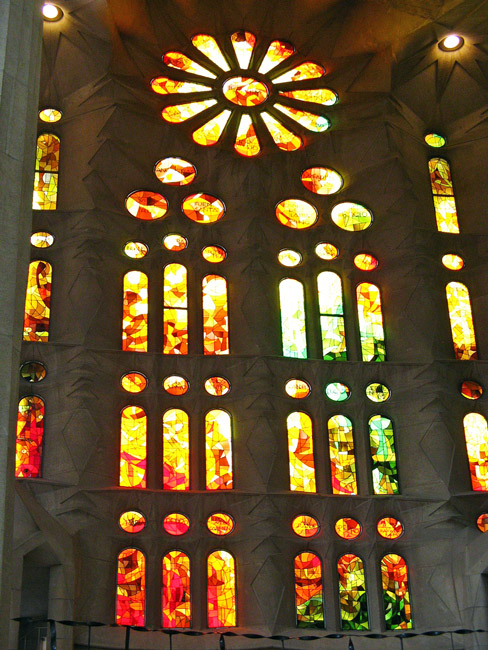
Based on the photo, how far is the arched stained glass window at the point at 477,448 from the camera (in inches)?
867

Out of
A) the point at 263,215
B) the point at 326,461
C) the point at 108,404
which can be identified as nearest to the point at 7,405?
the point at 108,404

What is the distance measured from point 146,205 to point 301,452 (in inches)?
267

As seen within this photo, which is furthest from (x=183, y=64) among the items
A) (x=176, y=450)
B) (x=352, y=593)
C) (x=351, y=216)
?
(x=352, y=593)

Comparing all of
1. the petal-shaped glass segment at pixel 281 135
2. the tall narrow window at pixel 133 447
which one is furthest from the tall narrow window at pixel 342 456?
the petal-shaped glass segment at pixel 281 135

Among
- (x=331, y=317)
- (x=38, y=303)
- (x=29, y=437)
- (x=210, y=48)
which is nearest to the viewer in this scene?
(x=29, y=437)

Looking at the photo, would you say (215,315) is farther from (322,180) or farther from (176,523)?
(176,523)

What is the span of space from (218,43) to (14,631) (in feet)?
48.6

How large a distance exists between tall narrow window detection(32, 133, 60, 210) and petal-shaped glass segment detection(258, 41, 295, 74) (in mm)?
5502

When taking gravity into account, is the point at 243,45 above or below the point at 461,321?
above

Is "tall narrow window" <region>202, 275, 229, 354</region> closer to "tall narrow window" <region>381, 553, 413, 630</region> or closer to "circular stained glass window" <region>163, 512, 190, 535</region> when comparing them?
"circular stained glass window" <region>163, 512, 190, 535</region>

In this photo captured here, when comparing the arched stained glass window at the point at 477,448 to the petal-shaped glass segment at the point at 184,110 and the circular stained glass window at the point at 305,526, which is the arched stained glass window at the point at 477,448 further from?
the petal-shaped glass segment at the point at 184,110

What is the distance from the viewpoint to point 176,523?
20.6 metres

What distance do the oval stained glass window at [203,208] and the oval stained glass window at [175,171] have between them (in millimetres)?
471

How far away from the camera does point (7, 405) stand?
1083 centimetres
